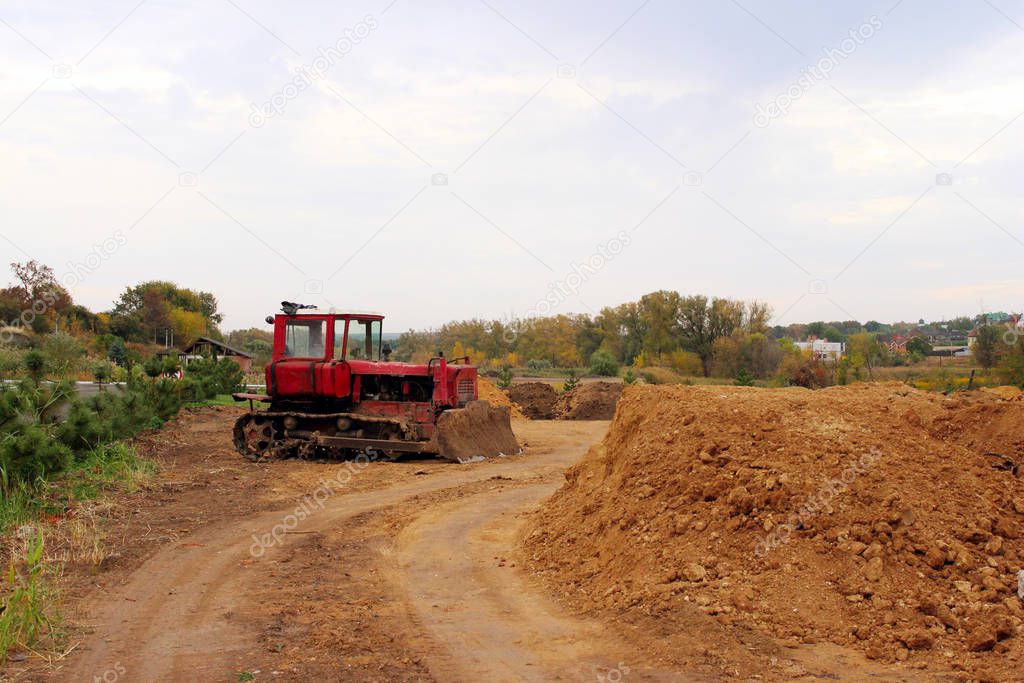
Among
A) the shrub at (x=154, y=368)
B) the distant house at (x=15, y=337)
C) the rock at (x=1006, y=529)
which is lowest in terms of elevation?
the rock at (x=1006, y=529)

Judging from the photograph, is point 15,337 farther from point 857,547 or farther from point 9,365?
point 857,547

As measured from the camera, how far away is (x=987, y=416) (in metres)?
8.73

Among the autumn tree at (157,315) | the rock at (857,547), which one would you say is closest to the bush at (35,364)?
the rock at (857,547)

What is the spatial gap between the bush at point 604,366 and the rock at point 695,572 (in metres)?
48.7

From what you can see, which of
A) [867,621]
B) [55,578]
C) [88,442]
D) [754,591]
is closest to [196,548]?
[55,578]

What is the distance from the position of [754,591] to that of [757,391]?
474 centimetres

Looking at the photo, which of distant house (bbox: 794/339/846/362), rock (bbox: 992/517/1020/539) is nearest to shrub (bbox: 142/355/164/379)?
rock (bbox: 992/517/1020/539)

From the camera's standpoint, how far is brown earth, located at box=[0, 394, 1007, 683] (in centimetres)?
540

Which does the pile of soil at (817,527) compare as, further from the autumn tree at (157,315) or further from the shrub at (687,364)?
the autumn tree at (157,315)

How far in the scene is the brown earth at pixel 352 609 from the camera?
17.7 ft

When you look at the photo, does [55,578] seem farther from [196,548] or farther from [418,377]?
[418,377]

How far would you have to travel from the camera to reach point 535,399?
30344 mm

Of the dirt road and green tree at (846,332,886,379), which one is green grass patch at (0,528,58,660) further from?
green tree at (846,332,886,379)

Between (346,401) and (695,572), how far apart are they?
1107 cm
